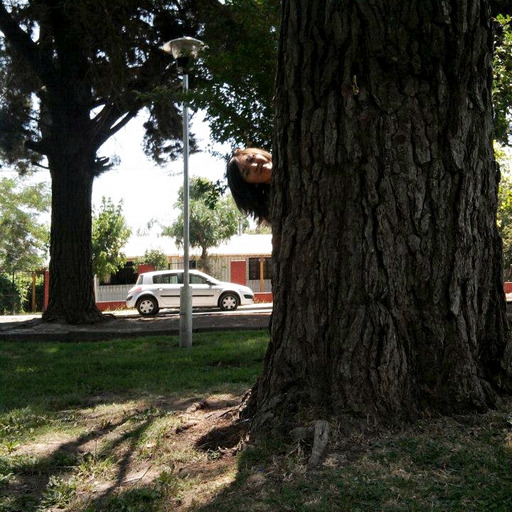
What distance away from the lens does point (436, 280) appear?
3.28 m

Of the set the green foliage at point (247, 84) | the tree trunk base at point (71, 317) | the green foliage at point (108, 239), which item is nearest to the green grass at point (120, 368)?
the green foliage at point (247, 84)

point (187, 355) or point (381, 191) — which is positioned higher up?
point (381, 191)

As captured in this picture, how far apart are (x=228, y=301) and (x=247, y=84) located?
16028mm

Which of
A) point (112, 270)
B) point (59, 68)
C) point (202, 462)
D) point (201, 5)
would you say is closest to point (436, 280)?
point (202, 462)

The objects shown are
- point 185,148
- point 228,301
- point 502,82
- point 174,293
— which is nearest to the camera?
point 502,82

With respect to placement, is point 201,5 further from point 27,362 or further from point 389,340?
point 389,340

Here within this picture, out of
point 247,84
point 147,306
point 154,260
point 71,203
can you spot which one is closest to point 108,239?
point 154,260

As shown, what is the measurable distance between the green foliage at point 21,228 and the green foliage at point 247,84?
27.1m

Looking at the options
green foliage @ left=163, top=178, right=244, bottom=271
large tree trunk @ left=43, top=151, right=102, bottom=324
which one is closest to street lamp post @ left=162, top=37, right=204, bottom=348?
large tree trunk @ left=43, top=151, right=102, bottom=324

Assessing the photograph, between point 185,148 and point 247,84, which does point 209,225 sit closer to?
point 185,148

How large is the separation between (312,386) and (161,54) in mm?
12313

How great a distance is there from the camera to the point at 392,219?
3246 mm

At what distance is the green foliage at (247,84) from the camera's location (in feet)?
22.1

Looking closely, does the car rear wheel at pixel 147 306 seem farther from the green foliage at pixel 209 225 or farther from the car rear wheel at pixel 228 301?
the green foliage at pixel 209 225
